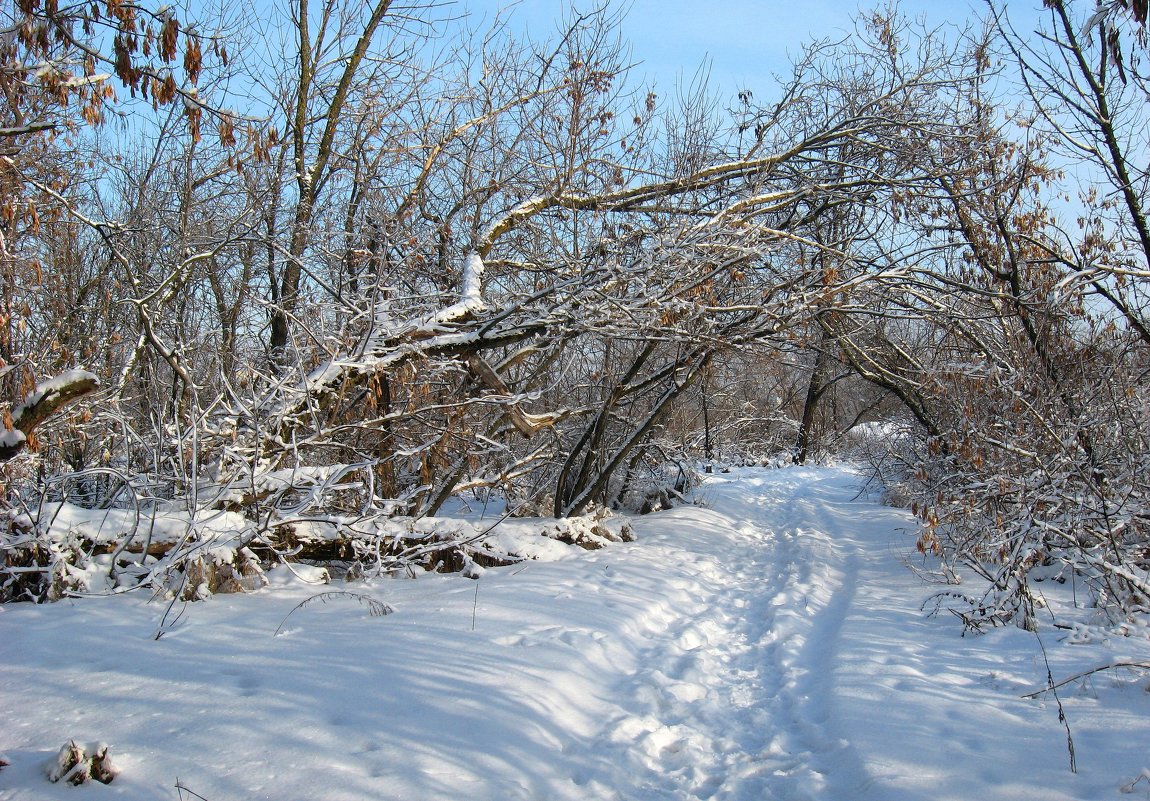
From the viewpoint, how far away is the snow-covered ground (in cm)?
300

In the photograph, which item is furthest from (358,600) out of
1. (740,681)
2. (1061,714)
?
(1061,714)

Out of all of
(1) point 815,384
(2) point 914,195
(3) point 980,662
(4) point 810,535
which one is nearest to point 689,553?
(4) point 810,535

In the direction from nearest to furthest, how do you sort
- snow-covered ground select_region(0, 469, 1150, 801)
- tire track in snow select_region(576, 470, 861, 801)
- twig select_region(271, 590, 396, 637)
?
snow-covered ground select_region(0, 469, 1150, 801), tire track in snow select_region(576, 470, 861, 801), twig select_region(271, 590, 396, 637)

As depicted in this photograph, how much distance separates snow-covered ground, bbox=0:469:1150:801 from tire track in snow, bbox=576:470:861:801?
0.06 feet

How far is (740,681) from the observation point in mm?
4566

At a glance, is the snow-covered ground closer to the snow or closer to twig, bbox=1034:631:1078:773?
twig, bbox=1034:631:1078:773

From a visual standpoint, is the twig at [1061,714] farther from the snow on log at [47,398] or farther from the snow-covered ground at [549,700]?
the snow on log at [47,398]

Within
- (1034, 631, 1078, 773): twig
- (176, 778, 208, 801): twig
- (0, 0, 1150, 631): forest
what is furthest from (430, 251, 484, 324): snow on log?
(1034, 631, 1078, 773): twig

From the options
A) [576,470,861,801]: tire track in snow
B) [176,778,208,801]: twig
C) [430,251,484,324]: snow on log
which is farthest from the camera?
[430,251,484,324]: snow on log

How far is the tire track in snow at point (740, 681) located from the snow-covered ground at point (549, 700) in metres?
0.02

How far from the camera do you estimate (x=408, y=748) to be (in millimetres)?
3180

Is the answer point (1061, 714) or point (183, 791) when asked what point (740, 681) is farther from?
point (183, 791)

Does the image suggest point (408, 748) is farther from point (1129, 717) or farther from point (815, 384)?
point (815, 384)

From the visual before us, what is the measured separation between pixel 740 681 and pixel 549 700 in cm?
142
